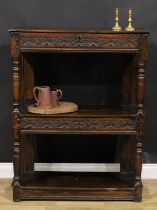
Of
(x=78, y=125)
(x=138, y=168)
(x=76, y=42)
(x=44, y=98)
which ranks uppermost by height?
(x=76, y=42)

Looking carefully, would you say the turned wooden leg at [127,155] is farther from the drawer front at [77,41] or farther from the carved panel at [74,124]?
the drawer front at [77,41]

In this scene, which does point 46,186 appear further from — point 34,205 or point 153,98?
point 153,98

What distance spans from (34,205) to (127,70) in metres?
0.99

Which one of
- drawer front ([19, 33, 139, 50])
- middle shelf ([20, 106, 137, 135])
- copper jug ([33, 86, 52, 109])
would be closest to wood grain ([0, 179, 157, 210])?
middle shelf ([20, 106, 137, 135])

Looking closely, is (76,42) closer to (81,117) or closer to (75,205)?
(81,117)

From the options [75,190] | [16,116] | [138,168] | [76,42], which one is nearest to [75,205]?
[75,190]

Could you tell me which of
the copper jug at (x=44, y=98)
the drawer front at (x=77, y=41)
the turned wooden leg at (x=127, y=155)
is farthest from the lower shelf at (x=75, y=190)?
the drawer front at (x=77, y=41)

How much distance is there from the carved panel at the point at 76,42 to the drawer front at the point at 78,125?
1.34 feet

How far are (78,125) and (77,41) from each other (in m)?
0.46

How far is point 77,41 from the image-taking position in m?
2.25

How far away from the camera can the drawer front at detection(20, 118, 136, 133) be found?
232 centimetres

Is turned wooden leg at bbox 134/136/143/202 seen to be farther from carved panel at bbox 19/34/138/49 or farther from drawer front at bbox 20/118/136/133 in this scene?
carved panel at bbox 19/34/138/49

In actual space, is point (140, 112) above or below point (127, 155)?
above

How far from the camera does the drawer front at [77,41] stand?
2244 mm
